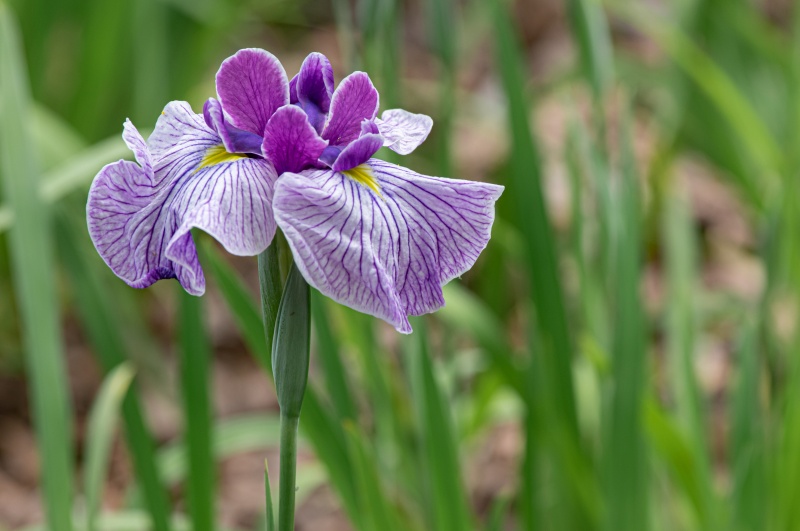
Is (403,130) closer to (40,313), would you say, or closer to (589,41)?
(40,313)

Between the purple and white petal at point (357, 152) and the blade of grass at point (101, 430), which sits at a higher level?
the purple and white petal at point (357, 152)

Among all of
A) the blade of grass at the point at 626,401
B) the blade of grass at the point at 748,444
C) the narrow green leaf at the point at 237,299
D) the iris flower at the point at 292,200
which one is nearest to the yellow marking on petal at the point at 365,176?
the iris flower at the point at 292,200

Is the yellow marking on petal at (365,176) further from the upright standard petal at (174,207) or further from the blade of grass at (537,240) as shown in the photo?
the blade of grass at (537,240)

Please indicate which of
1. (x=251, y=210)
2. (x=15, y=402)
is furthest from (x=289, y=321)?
(x=15, y=402)

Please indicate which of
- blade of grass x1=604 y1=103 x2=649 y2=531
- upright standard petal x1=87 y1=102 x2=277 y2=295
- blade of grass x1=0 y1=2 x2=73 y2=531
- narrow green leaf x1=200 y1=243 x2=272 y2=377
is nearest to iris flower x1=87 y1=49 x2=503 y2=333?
upright standard petal x1=87 y1=102 x2=277 y2=295

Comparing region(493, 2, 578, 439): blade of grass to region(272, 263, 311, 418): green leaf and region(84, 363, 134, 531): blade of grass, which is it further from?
region(272, 263, 311, 418): green leaf

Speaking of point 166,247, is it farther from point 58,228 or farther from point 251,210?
point 58,228
